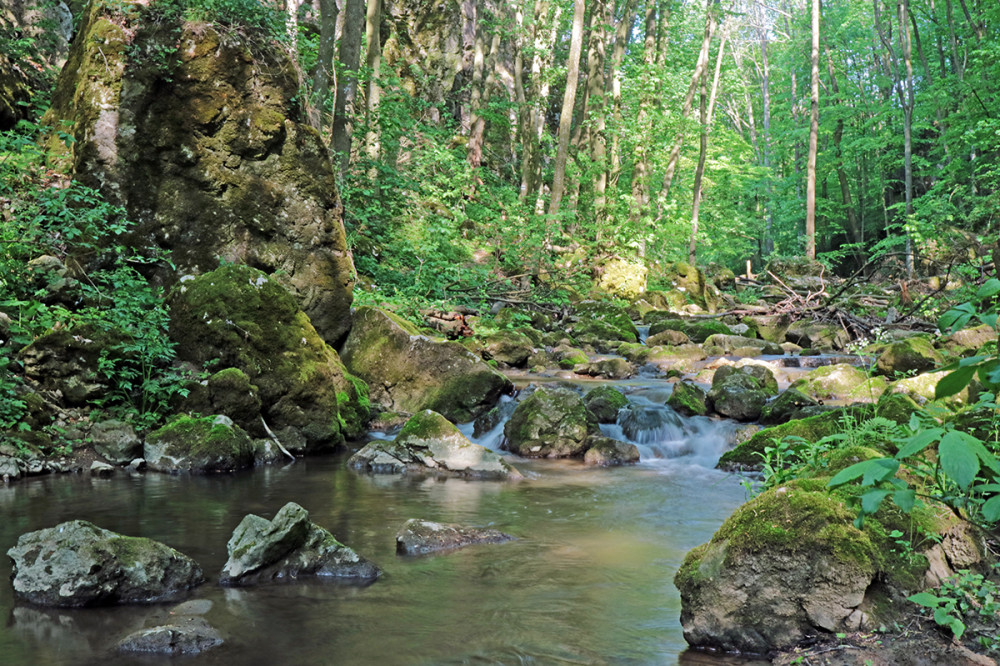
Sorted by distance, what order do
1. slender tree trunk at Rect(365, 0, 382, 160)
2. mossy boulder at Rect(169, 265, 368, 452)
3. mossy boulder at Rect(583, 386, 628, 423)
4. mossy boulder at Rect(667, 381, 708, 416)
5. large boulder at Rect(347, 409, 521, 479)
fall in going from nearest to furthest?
large boulder at Rect(347, 409, 521, 479)
mossy boulder at Rect(169, 265, 368, 452)
mossy boulder at Rect(583, 386, 628, 423)
mossy boulder at Rect(667, 381, 708, 416)
slender tree trunk at Rect(365, 0, 382, 160)

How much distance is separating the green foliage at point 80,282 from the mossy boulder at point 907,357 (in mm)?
10708

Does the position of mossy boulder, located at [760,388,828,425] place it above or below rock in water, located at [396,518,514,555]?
above

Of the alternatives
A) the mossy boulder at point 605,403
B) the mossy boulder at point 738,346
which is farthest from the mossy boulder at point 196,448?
the mossy boulder at point 738,346

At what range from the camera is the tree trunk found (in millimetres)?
15289

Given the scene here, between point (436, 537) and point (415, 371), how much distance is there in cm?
563

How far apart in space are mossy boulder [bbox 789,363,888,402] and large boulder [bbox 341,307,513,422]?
15.3 ft

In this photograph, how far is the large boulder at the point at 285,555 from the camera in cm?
487

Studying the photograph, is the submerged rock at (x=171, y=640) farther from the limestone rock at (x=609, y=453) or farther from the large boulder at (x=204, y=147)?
the large boulder at (x=204, y=147)

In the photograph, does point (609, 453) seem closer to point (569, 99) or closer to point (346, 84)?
point (346, 84)

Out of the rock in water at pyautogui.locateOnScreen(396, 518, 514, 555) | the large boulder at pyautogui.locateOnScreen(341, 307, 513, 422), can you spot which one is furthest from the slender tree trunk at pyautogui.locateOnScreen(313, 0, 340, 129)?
the rock in water at pyautogui.locateOnScreen(396, 518, 514, 555)

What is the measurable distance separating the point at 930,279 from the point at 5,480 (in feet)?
78.2

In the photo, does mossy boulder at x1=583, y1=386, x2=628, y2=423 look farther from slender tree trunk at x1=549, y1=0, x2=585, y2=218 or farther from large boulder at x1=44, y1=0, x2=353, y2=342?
slender tree trunk at x1=549, y1=0, x2=585, y2=218

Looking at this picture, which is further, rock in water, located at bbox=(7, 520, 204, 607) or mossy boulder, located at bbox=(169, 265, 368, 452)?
mossy boulder, located at bbox=(169, 265, 368, 452)

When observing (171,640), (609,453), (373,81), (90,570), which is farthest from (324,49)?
(171,640)
